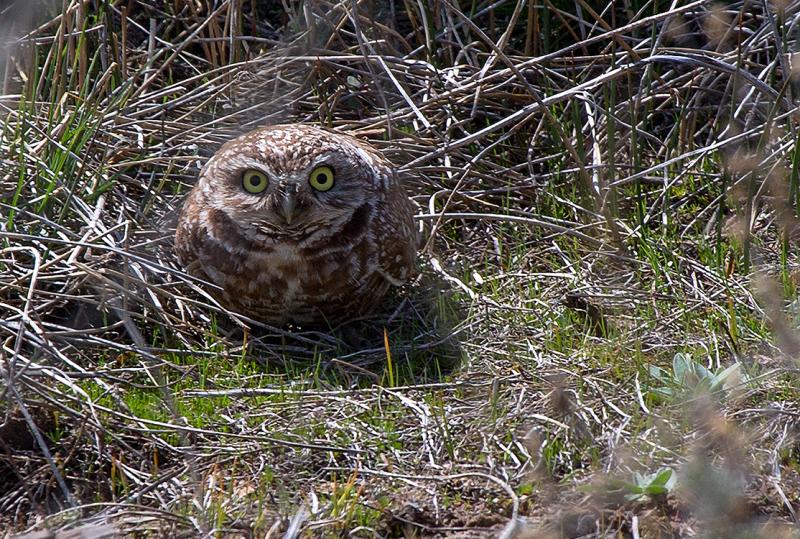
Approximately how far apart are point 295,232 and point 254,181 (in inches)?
8.5

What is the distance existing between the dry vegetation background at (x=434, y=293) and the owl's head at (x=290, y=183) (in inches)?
13.8

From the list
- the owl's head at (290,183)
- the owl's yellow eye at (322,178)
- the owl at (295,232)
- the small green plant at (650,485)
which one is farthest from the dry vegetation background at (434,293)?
the owl's yellow eye at (322,178)

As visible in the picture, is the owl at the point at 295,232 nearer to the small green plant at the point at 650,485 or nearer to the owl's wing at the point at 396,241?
the owl's wing at the point at 396,241

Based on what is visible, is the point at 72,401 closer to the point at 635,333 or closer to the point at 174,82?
the point at 635,333

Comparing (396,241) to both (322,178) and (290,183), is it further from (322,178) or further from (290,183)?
(290,183)

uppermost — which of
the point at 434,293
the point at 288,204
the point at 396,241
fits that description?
the point at 288,204

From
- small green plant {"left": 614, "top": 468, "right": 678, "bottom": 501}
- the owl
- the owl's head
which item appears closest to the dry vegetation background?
small green plant {"left": 614, "top": 468, "right": 678, "bottom": 501}

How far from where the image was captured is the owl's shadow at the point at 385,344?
11.5 feet

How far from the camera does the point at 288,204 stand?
351cm

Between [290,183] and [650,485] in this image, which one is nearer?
[650,485]

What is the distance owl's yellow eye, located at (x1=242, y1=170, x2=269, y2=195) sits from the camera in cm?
361

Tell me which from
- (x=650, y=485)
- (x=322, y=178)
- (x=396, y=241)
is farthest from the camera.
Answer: (x=396, y=241)

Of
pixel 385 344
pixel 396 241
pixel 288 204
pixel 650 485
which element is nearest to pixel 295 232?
pixel 288 204

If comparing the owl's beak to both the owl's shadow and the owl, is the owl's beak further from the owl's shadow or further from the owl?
the owl's shadow
